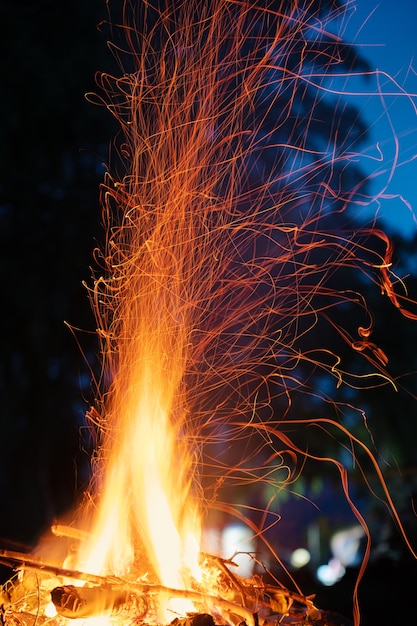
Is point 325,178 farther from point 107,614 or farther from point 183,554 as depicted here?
point 107,614

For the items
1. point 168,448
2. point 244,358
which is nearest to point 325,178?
point 244,358

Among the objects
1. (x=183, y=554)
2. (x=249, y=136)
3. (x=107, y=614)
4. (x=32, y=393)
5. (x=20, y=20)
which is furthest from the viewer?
(x=32, y=393)

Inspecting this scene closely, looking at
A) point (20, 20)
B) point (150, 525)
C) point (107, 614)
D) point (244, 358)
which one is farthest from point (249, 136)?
point (107, 614)

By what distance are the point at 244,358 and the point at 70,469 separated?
2.55 metres

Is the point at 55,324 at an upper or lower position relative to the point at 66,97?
lower

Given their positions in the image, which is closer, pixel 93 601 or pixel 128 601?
pixel 93 601

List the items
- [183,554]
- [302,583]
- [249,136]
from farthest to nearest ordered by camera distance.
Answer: [249,136]
[302,583]
[183,554]

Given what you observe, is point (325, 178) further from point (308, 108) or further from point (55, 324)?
point (55, 324)

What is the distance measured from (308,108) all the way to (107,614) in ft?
16.7

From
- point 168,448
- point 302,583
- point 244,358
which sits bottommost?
point 302,583

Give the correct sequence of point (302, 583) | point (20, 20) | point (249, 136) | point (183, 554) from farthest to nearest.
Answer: point (20, 20) < point (249, 136) < point (302, 583) < point (183, 554)

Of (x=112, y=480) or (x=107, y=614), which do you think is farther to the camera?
(x=112, y=480)

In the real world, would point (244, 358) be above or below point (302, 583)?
above

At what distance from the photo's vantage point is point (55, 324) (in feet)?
25.2
